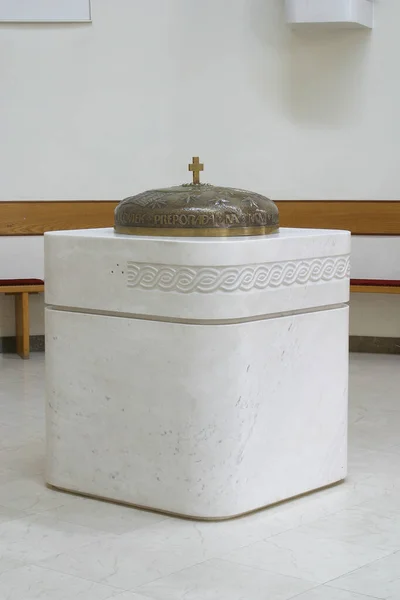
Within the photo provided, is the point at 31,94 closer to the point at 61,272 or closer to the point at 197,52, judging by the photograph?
the point at 197,52

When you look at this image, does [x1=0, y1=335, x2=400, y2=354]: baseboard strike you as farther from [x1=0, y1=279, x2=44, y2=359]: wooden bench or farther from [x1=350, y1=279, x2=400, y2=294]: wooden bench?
[x1=350, y1=279, x2=400, y2=294]: wooden bench

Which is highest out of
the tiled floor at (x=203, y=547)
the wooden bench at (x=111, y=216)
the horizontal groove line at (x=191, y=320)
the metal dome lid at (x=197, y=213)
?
the metal dome lid at (x=197, y=213)

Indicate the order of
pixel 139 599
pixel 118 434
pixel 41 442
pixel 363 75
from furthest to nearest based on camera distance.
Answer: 1. pixel 363 75
2. pixel 41 442
3. pixel 118 434
4. pixel 139 599

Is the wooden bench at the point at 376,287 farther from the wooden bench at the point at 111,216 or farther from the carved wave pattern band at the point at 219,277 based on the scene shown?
the carved wave pattern band at the point at 219,277

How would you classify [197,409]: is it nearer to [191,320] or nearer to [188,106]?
[191,320]

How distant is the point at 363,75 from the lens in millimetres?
6758

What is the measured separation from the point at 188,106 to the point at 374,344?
2.10m

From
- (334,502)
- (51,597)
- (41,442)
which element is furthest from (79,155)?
(51,597)

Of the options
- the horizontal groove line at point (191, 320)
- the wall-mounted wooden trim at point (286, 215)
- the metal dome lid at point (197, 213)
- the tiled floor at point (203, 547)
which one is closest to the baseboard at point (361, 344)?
the wall-mounted wooden trim at point (286, 215)

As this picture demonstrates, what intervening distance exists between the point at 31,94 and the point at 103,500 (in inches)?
158

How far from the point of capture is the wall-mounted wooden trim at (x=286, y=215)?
268 inches

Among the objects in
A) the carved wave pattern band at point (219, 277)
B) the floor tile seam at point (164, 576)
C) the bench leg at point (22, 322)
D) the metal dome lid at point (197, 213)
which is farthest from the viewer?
the bench leg at point (22, 322)

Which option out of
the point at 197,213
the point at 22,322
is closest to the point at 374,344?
the point at 22,322

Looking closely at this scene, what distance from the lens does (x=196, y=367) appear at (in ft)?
10.8
